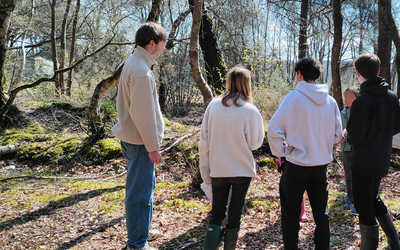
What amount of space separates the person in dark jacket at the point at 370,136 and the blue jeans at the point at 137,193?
1908 mm

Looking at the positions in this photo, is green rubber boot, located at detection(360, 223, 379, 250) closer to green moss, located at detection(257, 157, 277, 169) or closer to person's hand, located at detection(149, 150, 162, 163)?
person's hand, located at detection(149, 150, 162, 163)

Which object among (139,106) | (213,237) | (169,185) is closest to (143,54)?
(139,106)

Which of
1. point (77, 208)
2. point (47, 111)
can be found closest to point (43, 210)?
point (77, 208)

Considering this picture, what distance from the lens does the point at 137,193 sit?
2820 mm

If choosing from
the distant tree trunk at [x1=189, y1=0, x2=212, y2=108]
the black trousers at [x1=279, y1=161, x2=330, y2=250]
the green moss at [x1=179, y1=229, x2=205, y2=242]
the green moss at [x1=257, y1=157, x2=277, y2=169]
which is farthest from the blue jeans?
the green moss at [x1=257, y1=157, x2=277, y2=169]

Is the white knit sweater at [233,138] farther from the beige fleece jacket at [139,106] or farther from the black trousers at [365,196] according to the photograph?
the black trousers at [365,196]

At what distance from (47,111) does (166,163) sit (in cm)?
494

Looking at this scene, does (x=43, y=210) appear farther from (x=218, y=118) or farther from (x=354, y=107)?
(x=354, y=107)

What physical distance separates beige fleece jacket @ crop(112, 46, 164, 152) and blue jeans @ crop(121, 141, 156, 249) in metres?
0.13

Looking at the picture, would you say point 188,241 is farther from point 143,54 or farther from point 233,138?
point 143,54

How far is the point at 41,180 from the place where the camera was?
552 cm

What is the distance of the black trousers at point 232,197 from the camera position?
2.76 meters

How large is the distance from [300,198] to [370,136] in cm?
84

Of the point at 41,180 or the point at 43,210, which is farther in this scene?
the point at 41,180
